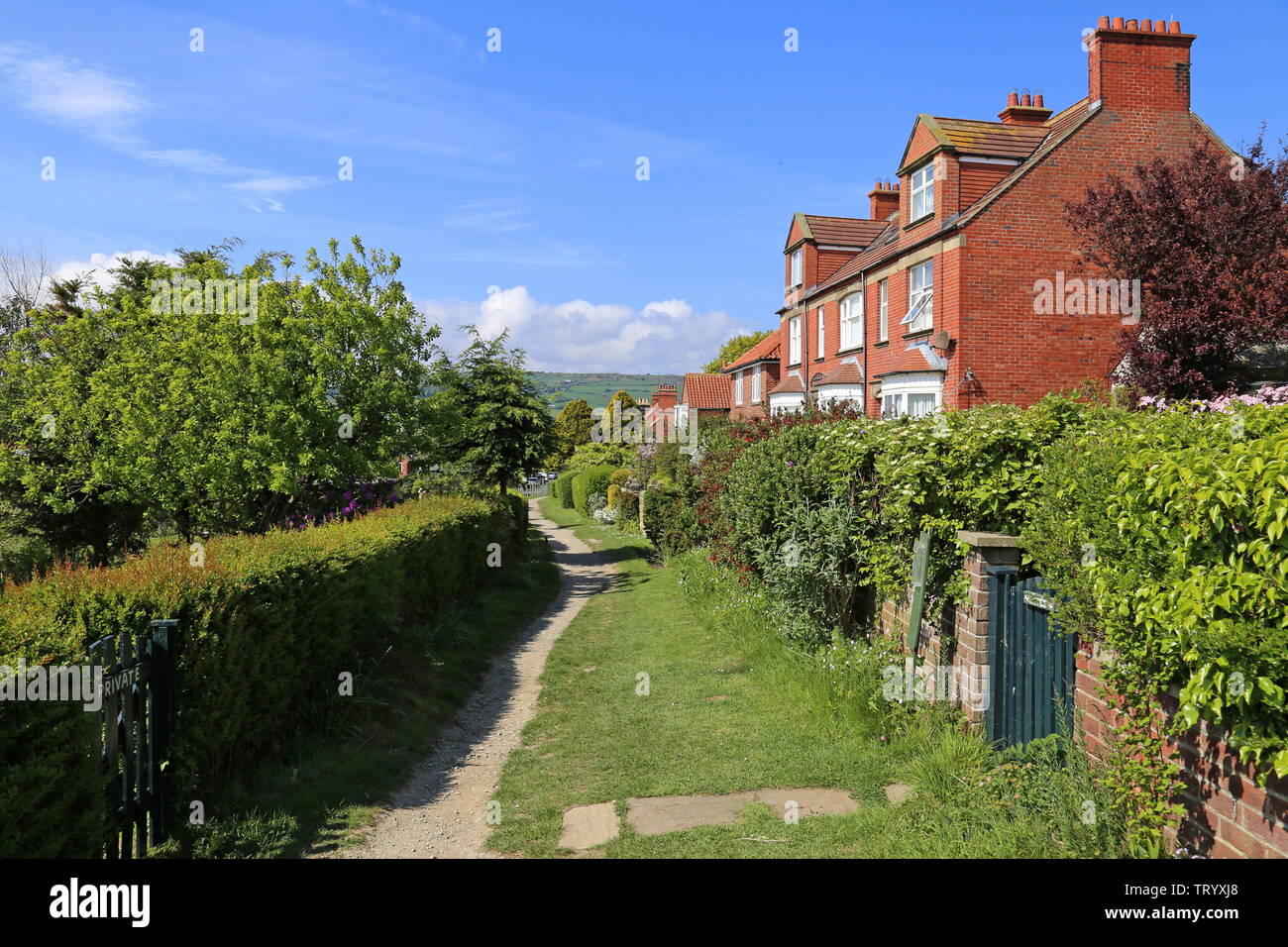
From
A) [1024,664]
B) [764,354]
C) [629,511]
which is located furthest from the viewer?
[764,354]

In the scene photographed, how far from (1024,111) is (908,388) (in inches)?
369

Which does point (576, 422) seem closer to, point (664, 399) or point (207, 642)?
point (664, 399)

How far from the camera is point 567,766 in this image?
7.55 meters

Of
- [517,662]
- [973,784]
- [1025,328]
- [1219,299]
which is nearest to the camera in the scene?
[973,784]

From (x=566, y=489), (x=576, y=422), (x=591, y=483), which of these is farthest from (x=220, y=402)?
(x=576, y=422)

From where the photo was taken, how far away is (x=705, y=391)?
51188 millimetres

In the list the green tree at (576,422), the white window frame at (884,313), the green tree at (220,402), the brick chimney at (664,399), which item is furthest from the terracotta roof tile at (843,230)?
the green tree at (576,422)

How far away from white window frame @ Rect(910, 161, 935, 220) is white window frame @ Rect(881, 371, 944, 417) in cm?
429

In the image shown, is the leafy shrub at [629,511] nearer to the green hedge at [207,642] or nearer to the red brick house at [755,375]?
the red brick house at [755,375]

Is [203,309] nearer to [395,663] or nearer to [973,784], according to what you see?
[395,663]

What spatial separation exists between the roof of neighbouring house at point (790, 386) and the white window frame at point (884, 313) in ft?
16.1

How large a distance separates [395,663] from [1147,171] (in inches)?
718

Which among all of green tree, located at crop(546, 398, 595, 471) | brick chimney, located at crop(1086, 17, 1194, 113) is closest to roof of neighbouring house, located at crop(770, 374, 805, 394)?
brick chimney, located at crop(1086, 17, 1194, 113)
